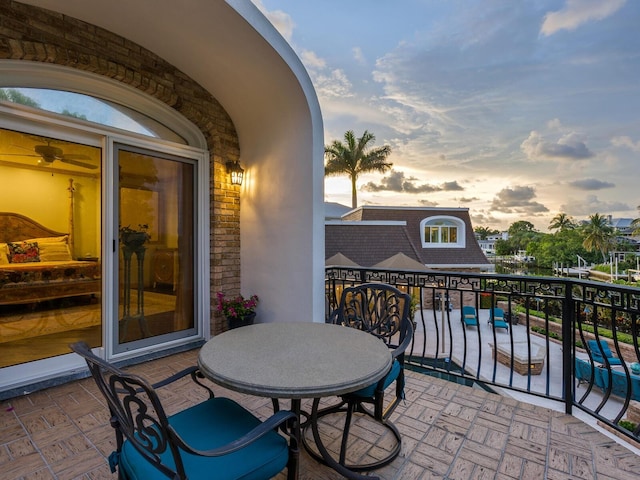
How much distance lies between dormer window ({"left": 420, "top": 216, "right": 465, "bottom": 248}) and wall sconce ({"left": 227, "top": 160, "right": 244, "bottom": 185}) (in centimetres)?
1132

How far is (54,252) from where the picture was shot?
15.1ft

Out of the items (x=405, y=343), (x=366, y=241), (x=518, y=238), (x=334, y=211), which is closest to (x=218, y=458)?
(x=405, y=343)

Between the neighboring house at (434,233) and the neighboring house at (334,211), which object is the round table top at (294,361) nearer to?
the neighboring house at (434,233)

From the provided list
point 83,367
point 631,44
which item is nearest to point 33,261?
point 83,367

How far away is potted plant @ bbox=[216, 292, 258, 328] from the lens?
11.5 feet

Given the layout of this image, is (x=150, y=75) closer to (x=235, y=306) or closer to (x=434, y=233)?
(x=235, y=306)

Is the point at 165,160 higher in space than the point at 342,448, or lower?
higher

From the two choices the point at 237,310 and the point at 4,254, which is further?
the point at 4,254

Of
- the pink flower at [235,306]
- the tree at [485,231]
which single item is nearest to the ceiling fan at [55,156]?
the pink flower at [235,306]

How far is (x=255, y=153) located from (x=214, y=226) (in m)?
1.03

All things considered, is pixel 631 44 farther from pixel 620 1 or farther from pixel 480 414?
pixel 480 414

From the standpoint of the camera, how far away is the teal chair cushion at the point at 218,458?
104 cm

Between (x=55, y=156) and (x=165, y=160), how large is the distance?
4.19ft

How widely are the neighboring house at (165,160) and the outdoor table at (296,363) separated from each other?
1.43 metres
